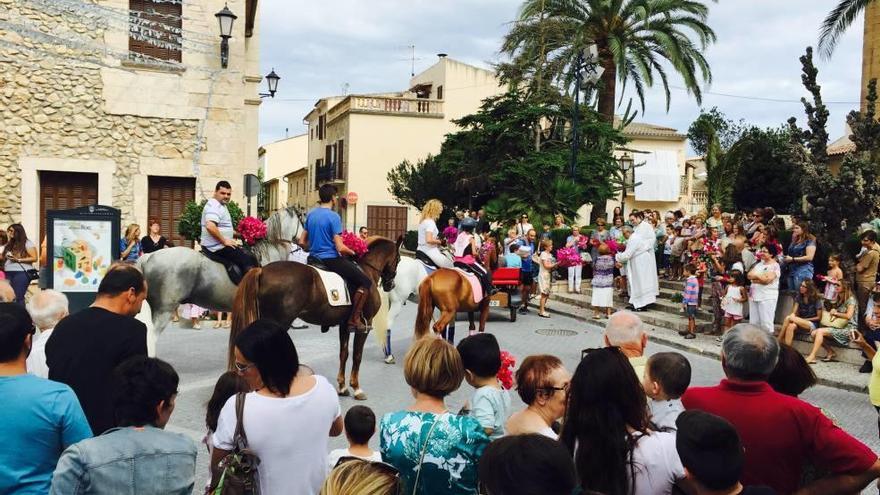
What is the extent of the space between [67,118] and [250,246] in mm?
10707

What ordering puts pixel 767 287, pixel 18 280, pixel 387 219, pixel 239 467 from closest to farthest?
pixel 239 467 < pixel 18 280 < pixel 767 287 < pixel 387 219

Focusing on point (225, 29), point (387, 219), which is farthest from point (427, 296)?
point (387, 219)

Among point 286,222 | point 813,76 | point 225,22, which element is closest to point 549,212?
point 225,22

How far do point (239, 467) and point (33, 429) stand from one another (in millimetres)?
855

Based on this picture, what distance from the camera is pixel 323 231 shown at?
855cm

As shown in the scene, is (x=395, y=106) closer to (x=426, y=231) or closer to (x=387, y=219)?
(x=387, y=219)

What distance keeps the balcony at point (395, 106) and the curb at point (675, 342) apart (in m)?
30.4

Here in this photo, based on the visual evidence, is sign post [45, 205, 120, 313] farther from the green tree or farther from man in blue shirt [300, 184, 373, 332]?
man in blue shirt [300, 184, 373, 332]

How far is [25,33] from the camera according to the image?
56.2ft

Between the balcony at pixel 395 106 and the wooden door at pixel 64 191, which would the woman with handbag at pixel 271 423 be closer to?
the wooden door at pixel 64 191

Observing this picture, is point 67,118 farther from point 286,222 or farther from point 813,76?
point 813,76

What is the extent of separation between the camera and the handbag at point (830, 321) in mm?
11336

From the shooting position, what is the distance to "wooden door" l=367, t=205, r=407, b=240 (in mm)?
48438

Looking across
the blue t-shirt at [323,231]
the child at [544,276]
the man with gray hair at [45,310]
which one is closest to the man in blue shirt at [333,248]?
the blue t-shirt at [323,231]
